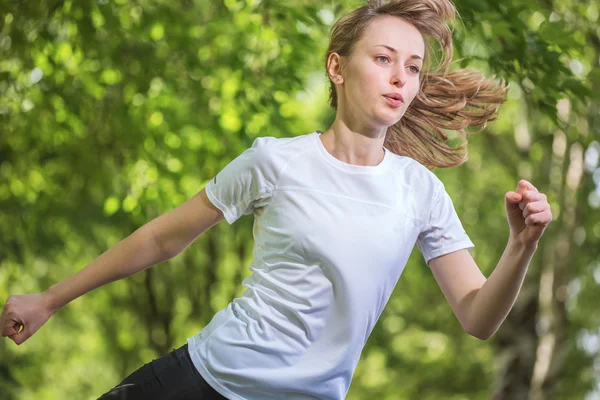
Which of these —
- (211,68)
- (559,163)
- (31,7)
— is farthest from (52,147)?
(559,163)

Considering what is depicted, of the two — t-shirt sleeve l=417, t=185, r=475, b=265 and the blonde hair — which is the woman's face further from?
t-shirt sleeve l=417, t=185, r=475, b=265

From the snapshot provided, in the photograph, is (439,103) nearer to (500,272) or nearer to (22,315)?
(500,272)

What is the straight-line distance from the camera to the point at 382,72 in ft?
7.65

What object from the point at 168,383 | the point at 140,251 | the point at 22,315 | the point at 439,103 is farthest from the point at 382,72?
the point at 22,315

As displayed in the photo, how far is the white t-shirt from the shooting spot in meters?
2.20

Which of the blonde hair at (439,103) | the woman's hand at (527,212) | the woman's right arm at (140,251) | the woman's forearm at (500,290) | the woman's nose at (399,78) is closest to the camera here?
the woman's hand at (527,212)

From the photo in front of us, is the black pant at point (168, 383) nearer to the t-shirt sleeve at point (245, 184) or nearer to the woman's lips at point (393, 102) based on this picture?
the t-shirt sleeve at point (245, 184)

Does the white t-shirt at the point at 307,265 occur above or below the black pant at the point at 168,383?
above

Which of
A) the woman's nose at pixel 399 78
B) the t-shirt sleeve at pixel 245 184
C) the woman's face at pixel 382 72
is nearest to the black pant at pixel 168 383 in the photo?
the t-shirt sleeve at pixel 245 184

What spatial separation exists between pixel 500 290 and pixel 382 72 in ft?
2.13

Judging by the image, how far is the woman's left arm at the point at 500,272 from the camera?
208 centimetres

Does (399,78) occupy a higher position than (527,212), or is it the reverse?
(399,78)

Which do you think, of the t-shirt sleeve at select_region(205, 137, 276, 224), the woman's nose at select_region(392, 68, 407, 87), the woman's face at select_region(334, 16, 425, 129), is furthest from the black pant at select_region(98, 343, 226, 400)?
the woman's nose at select_region(392, 68, 407, 87)

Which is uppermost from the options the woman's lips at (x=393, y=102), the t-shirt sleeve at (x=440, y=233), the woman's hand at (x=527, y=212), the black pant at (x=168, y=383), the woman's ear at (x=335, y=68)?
the woman's ear at (x=335, y=68)
